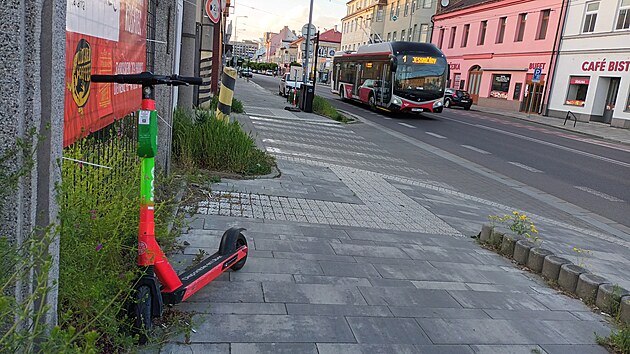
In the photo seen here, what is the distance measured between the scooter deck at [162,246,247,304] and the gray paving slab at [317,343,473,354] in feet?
2.98

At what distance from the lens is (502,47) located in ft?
138

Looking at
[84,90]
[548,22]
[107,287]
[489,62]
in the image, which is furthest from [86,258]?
[489,62]

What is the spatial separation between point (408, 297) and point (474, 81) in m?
45.1

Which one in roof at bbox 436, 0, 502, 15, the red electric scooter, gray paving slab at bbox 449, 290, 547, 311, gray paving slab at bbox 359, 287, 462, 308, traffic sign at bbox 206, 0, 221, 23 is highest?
roof at bbox 436, 0, 502, 15

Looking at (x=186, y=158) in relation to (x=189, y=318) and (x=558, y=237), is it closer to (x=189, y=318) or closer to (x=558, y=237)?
(x=189, y=318)

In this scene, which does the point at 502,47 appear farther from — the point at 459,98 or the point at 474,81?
the point at 459,98

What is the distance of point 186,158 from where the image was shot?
7648 millimetres

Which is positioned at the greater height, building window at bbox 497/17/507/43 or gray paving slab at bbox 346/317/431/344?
building window at bbox 497/17/507/43

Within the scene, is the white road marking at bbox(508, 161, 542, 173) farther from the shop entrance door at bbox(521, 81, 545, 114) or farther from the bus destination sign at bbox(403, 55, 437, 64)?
the shop entrance door at bbox(521, 81, 545, 114)

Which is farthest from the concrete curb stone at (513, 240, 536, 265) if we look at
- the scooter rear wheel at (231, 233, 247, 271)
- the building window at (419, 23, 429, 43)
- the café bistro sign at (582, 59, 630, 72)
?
the building window at (419, 23, 429, 43)

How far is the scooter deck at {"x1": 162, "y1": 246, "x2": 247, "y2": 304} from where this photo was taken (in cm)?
313

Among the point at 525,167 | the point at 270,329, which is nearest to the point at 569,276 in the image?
the point at 270,329

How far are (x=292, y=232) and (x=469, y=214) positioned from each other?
3377mm

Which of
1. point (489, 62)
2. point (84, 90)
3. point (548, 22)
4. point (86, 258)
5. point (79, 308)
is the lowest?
point (79, 308)
